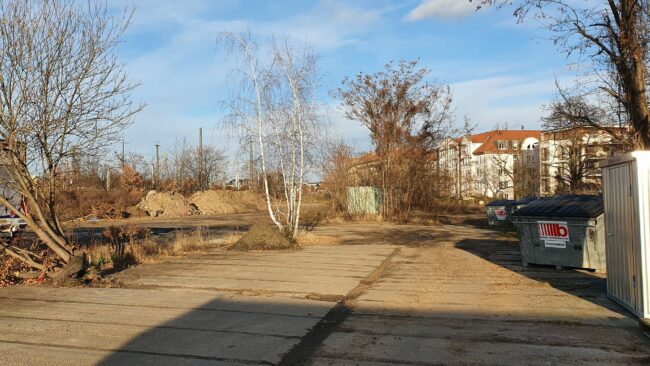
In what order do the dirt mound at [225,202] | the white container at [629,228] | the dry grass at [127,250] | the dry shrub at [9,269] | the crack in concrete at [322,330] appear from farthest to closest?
1. the dirt mound at [225,202]
2. the dry grass at [127,250]
3. the dry shrub at [9,269]
4. the white container at [629,228]
5. the crack in concrete at [322,330]

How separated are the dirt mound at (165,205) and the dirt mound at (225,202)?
2487mm

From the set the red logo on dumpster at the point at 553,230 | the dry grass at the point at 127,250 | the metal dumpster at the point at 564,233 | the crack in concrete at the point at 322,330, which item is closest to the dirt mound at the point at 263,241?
the dry grass at the point at 127,250

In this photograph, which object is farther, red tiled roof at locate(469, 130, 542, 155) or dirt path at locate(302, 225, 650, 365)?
red tiled roof at locate(469, 130, 542, 155)

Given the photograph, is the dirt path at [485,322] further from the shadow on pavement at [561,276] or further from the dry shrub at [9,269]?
the dry shrub at [9,269]

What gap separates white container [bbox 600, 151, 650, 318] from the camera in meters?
6.48

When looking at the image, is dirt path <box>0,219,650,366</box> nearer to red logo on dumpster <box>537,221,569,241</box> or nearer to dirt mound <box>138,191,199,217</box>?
red logo on dumpster <box>537,221,569,241</box>

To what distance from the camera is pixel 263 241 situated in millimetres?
15383

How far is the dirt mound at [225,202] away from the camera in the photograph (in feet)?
152

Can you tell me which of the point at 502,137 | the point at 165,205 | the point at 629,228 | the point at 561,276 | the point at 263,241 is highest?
the point at 502,137

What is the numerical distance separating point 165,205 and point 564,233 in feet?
117

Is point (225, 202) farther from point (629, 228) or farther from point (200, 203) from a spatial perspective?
point (629, 228)

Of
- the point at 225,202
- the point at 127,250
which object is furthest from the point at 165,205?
the point at 127,250

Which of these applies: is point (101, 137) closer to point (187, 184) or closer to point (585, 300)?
point (585, 300)

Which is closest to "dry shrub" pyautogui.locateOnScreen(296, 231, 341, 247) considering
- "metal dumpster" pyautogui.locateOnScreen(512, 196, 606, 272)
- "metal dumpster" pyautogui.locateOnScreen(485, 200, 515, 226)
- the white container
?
"metal dumpster" pyautogui.locateOnScreen(512, 196, 606, 272)
